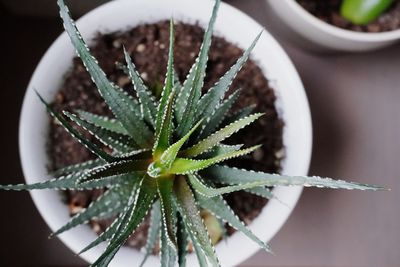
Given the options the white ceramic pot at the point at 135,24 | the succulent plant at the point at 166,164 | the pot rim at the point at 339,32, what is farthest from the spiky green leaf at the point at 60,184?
the pot rim at the point at 339,32

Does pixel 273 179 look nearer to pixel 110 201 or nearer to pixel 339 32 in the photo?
pixel 110 201

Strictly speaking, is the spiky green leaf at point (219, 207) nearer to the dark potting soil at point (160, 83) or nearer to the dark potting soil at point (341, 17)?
the dark potting soil at point (160, 83)

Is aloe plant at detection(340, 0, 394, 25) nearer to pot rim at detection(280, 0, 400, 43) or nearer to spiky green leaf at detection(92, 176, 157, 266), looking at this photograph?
pot rim at detection(280, 0, 400, 43)

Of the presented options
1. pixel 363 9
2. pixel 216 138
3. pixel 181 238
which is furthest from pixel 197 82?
pixel 363 9

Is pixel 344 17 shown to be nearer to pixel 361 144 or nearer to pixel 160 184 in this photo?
pixel 361 144

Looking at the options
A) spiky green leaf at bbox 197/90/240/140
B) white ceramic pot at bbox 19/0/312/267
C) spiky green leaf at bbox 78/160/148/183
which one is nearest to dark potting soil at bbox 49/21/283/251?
white ceramic pot at bbox 19/0/312/267
